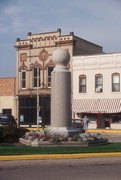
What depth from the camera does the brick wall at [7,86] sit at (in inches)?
1809

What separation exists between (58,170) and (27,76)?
3323 centimetres

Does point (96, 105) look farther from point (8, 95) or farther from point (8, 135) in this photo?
point (8, 135)

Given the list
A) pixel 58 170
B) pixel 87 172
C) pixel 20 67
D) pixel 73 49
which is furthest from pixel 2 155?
pixel 20 67

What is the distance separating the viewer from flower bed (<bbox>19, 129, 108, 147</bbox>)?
1617 centimetres

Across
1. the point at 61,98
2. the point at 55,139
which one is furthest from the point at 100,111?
the point at 55,139

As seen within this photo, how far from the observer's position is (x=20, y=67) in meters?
44.6

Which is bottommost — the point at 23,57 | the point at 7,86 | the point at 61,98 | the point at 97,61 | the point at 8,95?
the point at 61,98

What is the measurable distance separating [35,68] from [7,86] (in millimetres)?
4878

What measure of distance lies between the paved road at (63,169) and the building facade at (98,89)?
82.3ft

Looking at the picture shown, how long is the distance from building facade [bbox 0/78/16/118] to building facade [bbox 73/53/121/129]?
8517mm

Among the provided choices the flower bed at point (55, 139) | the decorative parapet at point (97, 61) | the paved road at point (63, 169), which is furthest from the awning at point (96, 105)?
the paved road at point (63, 169)

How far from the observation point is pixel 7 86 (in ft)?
153

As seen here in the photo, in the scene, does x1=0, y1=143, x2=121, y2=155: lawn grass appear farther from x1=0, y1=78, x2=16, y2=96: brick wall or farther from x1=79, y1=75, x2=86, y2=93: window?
x1=0, y1=78, x2=16, y2=96: brick wall

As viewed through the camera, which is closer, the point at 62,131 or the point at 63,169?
the point at 63,169
